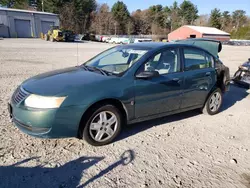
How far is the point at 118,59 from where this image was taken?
14.3 feet

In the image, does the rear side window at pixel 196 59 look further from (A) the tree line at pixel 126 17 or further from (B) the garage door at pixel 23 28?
(A) the tree line at pixel 126 17

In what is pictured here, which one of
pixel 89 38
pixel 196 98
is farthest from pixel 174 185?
pixel 89 38

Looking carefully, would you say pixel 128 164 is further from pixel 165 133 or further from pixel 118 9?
pixel 118 9

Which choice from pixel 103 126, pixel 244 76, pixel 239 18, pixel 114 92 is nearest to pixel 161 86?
pixel 114 92

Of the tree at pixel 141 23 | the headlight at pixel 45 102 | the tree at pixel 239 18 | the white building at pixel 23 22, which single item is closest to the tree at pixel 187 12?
the tree at pixel 141 23

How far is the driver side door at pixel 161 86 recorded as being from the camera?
3574 millimetres

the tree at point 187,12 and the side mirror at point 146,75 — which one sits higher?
the tree at point 187,12

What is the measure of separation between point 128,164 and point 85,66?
6.87 feet

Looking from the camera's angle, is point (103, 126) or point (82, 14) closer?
point (103, 126)

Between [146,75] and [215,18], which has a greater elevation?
[215,18]

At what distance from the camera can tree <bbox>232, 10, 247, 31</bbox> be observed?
295 feet

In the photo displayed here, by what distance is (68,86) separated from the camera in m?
3.13

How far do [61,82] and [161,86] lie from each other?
1.66 meters

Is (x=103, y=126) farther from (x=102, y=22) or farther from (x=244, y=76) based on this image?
(x=102, y=22)
